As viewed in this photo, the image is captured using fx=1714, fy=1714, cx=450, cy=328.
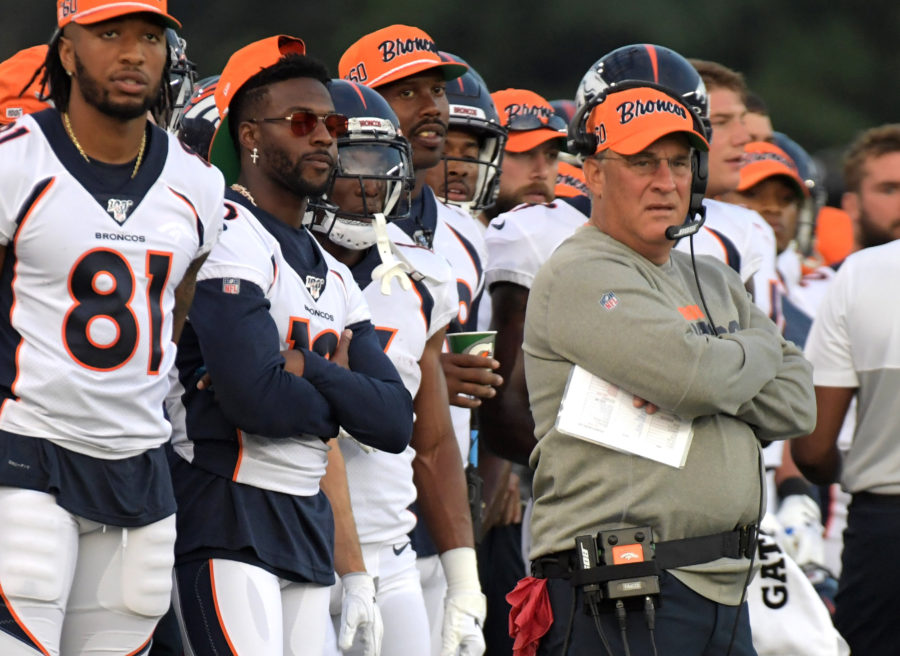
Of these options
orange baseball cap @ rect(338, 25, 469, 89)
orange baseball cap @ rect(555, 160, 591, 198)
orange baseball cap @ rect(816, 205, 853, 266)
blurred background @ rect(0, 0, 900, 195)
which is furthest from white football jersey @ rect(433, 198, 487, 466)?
blurred background @ rect(0, 0, 900, 195)

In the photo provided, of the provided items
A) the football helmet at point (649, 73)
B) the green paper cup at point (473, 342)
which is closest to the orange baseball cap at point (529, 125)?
the football helmet at point (649, 73)

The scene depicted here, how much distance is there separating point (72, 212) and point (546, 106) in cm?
342

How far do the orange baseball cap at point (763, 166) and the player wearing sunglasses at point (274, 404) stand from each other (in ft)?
12.7

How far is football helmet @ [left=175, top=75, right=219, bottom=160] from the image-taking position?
16.1 ft

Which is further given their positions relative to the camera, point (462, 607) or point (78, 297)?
point (462, 607)

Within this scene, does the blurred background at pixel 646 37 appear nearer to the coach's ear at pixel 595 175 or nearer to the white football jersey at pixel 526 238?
the white football jersey at pixel 526 238

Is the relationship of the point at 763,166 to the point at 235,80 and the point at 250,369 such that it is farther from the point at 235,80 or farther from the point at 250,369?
the point at 250,369

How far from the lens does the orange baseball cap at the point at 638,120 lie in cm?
412

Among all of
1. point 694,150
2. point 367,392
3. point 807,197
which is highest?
point 694,150

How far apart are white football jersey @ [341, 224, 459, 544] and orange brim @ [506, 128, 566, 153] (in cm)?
176

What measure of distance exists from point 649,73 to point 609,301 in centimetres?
169

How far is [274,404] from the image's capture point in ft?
12.7

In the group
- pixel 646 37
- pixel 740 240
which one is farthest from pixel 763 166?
pixel 646 37

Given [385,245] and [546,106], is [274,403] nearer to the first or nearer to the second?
[385,245]
